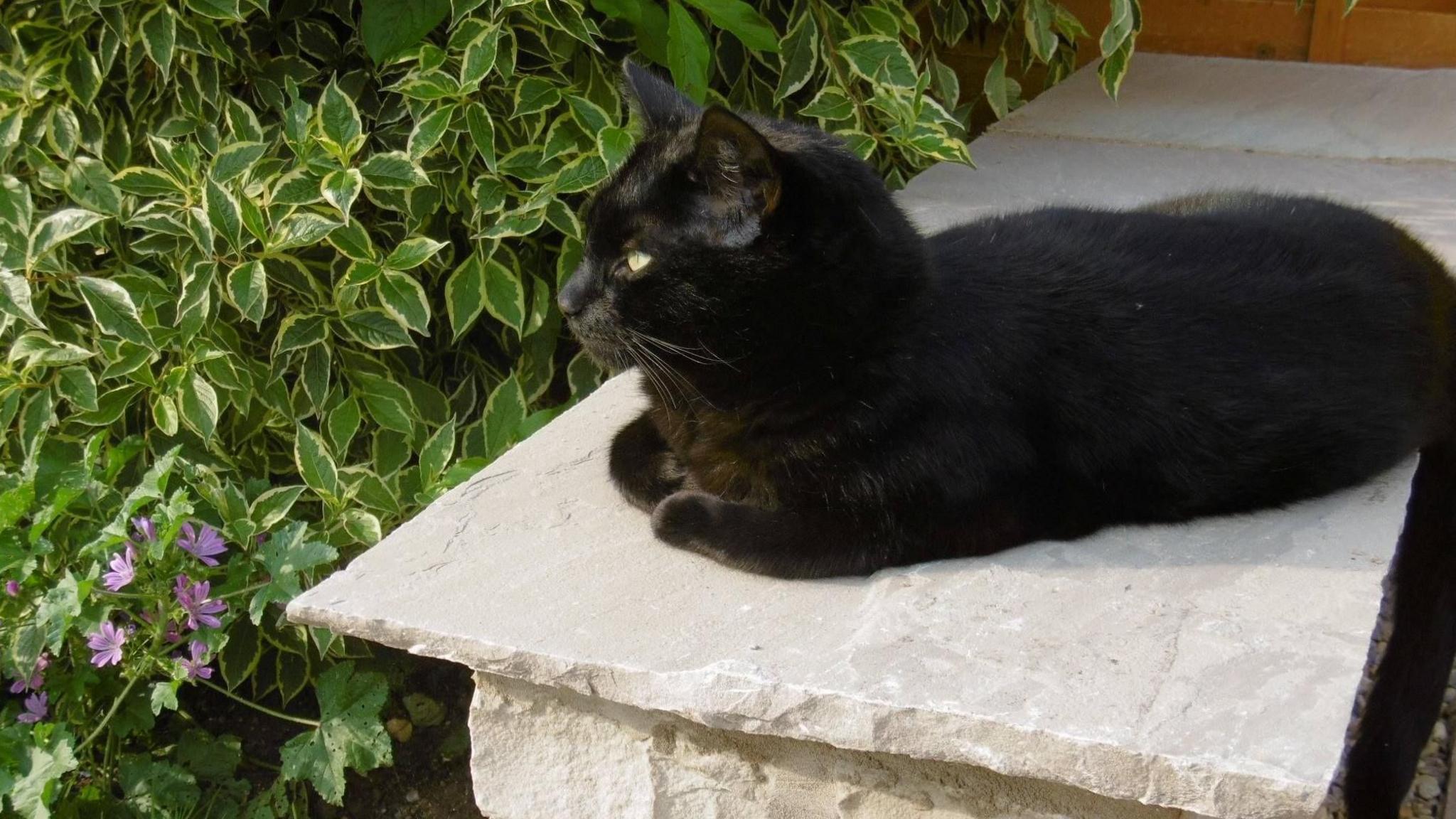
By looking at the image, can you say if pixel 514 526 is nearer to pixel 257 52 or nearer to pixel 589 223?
pixel 589 223

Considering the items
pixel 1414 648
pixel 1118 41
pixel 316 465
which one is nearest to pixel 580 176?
pixel 316 465

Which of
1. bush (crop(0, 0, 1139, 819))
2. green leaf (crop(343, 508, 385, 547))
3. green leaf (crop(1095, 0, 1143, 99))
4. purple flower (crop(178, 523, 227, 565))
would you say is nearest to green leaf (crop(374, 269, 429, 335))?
bush (crop(0, 0, 1139, 819))

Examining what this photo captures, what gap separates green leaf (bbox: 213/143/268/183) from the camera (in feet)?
7.84

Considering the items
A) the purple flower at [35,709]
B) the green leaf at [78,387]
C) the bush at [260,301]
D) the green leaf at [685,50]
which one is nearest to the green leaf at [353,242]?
the bush at [260,301]

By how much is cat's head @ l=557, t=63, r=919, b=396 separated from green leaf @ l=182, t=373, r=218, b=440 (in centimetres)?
90

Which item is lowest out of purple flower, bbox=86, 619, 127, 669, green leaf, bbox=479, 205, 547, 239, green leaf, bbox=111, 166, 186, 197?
purple flower, bbox=86, 619, 127, 669

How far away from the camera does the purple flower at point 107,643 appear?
2.21 meters

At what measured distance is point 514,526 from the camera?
1894 millimetres

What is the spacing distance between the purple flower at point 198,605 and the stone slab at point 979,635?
23.1 inches

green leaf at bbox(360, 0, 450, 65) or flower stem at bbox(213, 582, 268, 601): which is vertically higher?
green leaf at bbox(360, 0, 450, 65)

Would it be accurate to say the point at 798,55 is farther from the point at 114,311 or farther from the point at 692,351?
the point at 114,311

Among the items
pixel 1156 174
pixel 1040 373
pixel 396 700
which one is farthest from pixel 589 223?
pixel 1156 174

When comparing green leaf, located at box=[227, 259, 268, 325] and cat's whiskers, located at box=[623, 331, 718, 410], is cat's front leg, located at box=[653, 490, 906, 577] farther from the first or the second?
green leaf, located at box=[227, 259, 268, 325]

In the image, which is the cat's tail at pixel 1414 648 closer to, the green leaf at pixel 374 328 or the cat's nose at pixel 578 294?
the cat's nose at pixel 578 294
